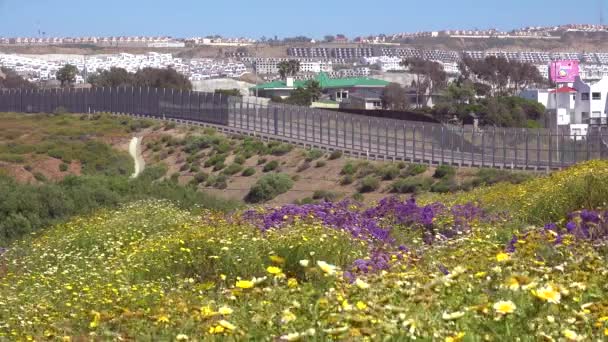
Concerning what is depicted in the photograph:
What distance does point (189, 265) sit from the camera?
41.1 feet

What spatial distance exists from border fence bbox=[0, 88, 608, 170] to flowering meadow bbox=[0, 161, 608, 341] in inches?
1218

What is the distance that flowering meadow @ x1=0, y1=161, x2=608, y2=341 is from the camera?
22.7ft

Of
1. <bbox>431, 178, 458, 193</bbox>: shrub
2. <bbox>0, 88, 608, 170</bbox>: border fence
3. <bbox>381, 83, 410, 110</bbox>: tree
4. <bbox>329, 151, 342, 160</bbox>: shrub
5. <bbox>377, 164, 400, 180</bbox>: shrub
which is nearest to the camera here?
<bbox>431, 178, 458, 193</bbox>: shrub

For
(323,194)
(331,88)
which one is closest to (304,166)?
(323,194)

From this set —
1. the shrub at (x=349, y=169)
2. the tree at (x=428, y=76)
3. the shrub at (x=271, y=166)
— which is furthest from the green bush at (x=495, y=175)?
the tree at (x=428, y=76)

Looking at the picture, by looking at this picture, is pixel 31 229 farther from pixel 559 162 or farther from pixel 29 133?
pixel 29 133

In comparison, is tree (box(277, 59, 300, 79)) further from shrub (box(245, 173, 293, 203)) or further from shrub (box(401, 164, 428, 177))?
shrub (box(245, 173, 293, 203))

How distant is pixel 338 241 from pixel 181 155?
2244 inches

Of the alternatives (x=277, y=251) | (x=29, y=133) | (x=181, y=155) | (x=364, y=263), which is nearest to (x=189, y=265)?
(x=277, y=251)

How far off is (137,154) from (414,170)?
24.4 m

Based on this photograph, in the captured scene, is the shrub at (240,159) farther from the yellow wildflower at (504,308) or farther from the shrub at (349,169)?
the yellow wildflower at (504,308)

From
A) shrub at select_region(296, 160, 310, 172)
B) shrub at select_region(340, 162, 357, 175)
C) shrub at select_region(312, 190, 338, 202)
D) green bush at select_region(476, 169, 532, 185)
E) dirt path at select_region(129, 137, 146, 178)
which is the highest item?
green bush at select_region(476, 169, 532, 185)

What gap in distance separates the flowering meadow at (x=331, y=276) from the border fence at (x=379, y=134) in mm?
30944

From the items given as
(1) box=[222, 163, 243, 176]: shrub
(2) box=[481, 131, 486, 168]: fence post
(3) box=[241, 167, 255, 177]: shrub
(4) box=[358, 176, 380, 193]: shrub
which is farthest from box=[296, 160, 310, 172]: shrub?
(2) box=[481, 131, 486, 168]: fence post
